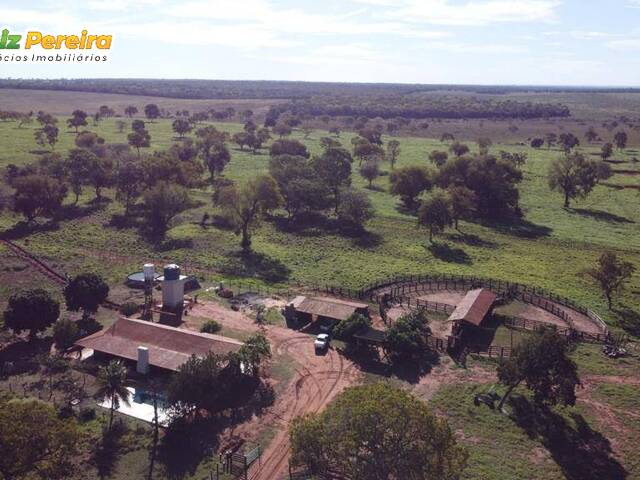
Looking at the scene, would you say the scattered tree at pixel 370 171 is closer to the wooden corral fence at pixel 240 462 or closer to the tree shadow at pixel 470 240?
the tree shadow at pixel 470 240

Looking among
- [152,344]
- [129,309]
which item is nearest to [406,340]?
[152,344]

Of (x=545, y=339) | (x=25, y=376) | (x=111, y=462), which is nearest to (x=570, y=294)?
(x=545, y=339)

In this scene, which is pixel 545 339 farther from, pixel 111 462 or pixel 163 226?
pixel 163 226

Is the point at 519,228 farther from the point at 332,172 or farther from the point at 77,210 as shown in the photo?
the point at 77,210

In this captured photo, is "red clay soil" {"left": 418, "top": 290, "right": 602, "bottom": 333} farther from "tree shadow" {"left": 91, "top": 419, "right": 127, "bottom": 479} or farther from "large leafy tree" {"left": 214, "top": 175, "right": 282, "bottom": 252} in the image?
"tree shadow" {"left": 91, "top": 419, "right": 127, "bottom": 479}

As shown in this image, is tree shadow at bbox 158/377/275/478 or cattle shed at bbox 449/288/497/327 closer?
tree shadow at bbox 158/377/275/478

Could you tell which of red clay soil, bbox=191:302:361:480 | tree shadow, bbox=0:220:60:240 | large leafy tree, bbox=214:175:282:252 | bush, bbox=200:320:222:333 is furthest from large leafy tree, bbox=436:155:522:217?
tree shadow, bbox=0:220:60:240
